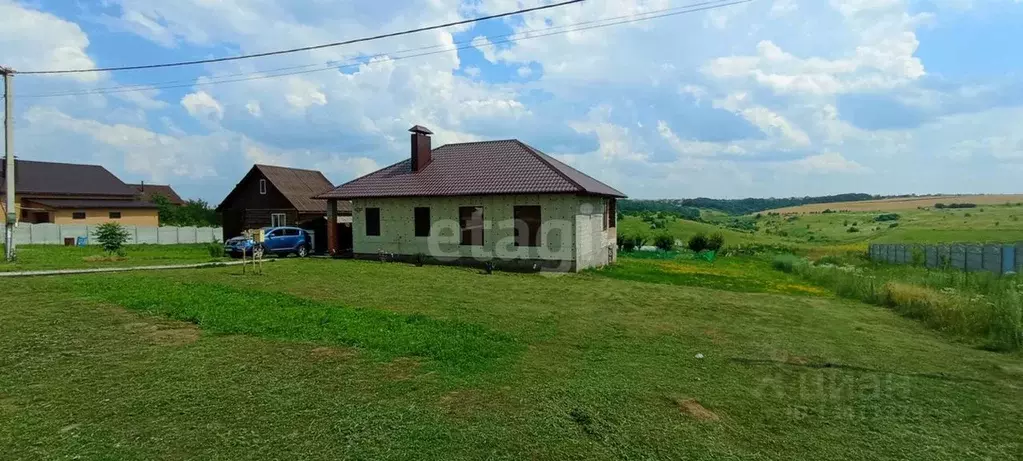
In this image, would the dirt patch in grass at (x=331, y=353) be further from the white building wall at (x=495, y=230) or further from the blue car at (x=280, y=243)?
the blue car at (x=280, y=243)

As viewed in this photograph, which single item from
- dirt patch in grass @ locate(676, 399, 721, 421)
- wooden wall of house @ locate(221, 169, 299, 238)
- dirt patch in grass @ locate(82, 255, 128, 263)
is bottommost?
dirt patch in grass @ locate(676, 399, 721, 421)

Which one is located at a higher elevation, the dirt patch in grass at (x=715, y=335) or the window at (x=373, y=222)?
the window at (x=373, y=222)

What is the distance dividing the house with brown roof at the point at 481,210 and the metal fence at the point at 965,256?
15.3m

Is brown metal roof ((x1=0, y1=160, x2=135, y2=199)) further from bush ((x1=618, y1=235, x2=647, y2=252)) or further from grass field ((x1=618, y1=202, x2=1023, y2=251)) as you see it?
grass field ((x1=618, y1=202, x2=1023, y2=251))

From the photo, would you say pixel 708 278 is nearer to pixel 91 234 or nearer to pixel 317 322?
pixel 317 322

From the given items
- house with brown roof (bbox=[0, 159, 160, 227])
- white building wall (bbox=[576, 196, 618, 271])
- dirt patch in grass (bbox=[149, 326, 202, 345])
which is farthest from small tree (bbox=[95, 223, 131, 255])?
house with brown roof (bbox=[0, 159, 160, 227])

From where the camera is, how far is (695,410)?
18.6 ft

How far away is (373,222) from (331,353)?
16.0 m

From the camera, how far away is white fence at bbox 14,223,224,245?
34156 millimetres

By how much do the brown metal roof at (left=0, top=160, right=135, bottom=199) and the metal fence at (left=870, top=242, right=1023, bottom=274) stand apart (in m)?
55.6

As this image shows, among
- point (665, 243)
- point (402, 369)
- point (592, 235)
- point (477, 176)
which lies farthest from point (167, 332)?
point (665, 243)

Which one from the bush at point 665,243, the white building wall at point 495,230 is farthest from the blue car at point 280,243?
the bush at point 665,243

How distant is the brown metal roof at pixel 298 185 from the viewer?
31.2 m

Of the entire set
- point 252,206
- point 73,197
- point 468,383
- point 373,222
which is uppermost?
point 73,197
